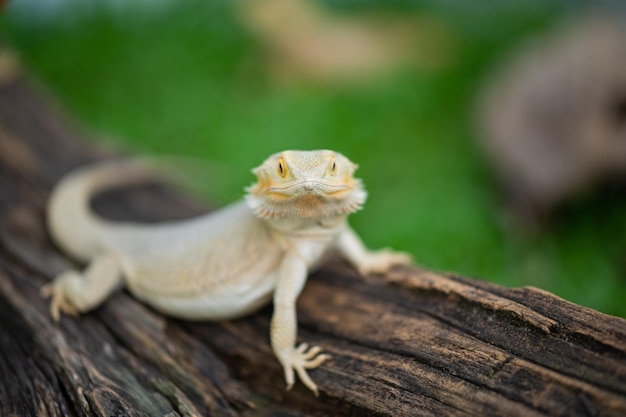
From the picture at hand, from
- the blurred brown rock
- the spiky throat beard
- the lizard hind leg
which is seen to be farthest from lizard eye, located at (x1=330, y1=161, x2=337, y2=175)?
the blurred brown rock

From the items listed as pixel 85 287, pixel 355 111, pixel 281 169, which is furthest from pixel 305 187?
pixel 355 111

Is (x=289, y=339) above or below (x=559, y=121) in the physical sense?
below

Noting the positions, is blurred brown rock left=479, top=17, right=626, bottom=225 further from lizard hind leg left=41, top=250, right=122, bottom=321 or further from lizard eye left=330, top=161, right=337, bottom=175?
lizard hind leg left=41, top=250, right=122, bottom=321

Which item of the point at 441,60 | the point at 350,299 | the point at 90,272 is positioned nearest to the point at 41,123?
the point at 90,272

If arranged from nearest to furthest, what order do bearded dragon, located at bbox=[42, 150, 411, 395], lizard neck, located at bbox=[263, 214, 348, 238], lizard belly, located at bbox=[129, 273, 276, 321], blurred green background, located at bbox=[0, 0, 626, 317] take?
bearded dragon, located at bbox=[42, 150, 411, 395] < lizard neck, located at bbox=[263, 214, 348, 238] < lizard belly, located at bbox=[129, 273, 276, 321] < blurred green background, located at bbox=[0, 0, 626, 317]

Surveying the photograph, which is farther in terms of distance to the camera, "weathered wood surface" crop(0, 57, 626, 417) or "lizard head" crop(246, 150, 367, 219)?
"lizard head" crop(246, 150, 367, 219)

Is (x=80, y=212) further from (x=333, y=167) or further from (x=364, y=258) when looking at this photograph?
(x=333, y=167)

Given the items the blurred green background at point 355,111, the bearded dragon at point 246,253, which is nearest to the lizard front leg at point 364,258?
the bearded dragon at point 246,253
